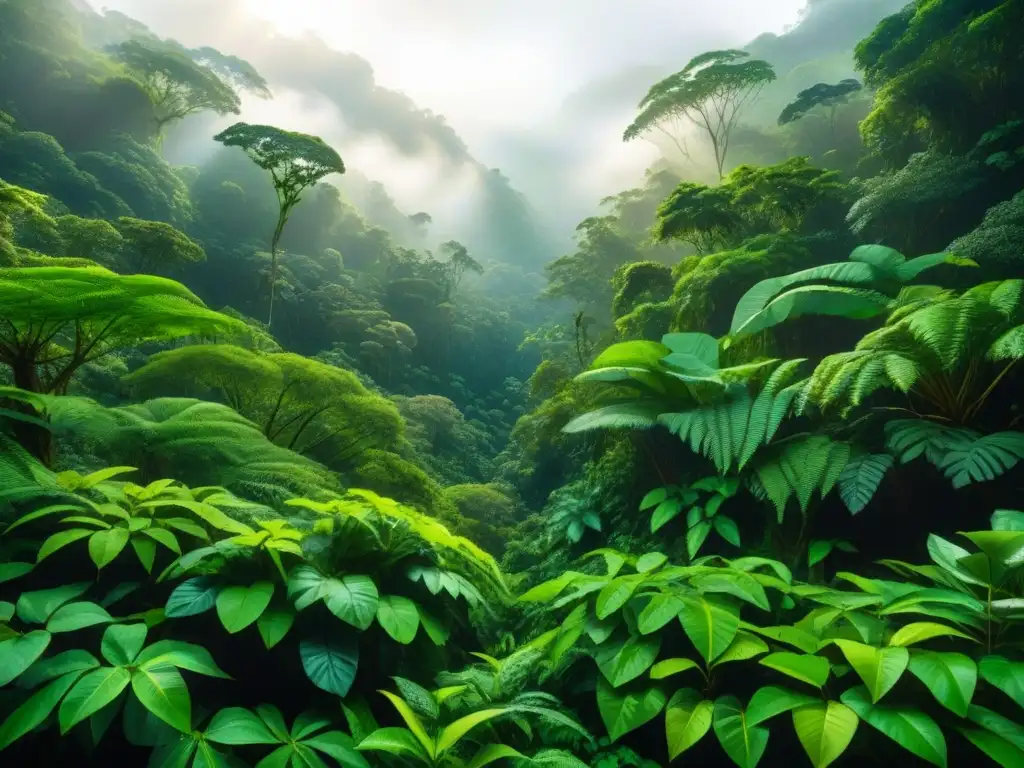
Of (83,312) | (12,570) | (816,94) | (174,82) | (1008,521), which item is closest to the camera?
(12,570)

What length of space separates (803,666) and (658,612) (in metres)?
0.34

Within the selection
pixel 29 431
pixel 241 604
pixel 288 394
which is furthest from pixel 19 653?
pixel 288 394

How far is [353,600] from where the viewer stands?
1.39 metres

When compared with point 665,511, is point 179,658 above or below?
above

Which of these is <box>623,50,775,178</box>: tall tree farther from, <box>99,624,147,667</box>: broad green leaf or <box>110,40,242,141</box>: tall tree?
<box>110,40,242,141</box>: tall tree

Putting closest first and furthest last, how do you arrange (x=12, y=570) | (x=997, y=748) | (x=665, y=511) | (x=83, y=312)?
1. (x=997, y=748)
2. (x=12, y=570)
3. (x=83, y=312)
4. (x=665, y=511)

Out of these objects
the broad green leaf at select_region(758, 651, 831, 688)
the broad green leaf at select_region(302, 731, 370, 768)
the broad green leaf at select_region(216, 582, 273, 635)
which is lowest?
the broad green leaf at select_region(302, 731, 370, 768)

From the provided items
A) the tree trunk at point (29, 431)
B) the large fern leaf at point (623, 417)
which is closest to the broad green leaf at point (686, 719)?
the large fern leaf at point (623, 417)

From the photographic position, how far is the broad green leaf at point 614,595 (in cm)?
141

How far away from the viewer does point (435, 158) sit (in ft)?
156

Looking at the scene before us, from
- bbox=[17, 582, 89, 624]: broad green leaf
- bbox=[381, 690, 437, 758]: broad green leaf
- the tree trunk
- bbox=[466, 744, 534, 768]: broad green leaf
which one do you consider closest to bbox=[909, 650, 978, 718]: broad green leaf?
bbox=[466, 744, 534, 768]: broad green leaf

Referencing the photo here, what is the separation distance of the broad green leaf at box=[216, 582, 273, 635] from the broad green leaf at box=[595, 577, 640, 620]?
0.90 m

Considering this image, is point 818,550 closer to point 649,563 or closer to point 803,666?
point 649,563

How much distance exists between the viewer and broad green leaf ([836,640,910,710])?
1.03 meters
